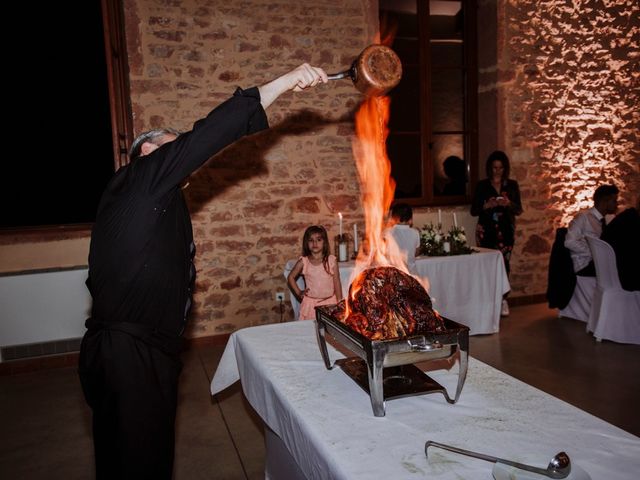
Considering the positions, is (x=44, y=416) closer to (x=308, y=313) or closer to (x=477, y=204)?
(x=308, y=313)

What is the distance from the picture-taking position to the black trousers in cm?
185

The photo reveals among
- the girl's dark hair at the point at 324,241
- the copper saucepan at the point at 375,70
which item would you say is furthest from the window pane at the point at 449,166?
the copper saucepan at the point at 375,70

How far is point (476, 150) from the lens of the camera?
6992 mm

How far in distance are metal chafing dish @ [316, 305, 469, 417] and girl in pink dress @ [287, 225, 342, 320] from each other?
97.2 inches

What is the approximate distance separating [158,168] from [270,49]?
165 inches

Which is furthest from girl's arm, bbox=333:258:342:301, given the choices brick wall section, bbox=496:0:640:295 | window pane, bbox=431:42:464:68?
window pane, bbox=431:42:464:68

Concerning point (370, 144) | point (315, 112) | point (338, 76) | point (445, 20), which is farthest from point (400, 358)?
point (445, 20)

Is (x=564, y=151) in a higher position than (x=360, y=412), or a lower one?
higher

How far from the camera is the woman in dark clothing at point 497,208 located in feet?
19.6

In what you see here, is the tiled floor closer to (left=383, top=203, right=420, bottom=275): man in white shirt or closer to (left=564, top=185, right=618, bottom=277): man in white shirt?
(left=564, top=185, right=618, bottom=277): man in white shirt

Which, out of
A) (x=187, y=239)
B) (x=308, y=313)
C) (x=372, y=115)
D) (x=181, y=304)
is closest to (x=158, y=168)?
Result: (x=187, y=239)

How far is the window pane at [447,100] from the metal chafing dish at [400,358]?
214 inches

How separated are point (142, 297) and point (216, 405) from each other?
7.60ft

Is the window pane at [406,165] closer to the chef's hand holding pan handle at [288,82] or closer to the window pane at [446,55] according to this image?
the window pane at [446,55]
